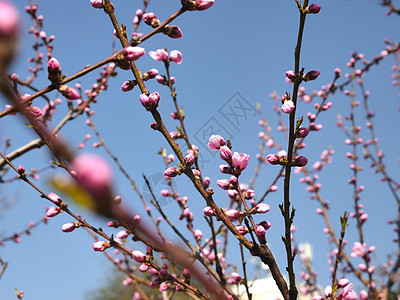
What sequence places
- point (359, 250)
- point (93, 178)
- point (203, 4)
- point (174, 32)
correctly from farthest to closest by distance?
point (359, 250) < point (174, 32) < point (203, 4) < point (93, 178)

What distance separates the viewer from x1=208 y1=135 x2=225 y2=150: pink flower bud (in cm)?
151

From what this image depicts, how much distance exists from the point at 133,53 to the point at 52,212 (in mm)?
917

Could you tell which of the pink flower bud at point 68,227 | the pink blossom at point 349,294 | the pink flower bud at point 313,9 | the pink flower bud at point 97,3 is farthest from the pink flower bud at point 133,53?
the pink blossom at point 349,294

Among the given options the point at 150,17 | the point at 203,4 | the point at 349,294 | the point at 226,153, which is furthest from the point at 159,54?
the point at 349,294

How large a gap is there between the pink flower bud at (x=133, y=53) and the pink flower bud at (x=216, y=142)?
0.55 m

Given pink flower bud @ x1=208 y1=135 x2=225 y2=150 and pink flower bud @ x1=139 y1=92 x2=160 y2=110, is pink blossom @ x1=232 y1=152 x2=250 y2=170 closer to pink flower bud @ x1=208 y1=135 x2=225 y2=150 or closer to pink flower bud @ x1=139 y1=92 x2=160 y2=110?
pink flower bud @ x1=208 y1=135 x2=225 y2=150

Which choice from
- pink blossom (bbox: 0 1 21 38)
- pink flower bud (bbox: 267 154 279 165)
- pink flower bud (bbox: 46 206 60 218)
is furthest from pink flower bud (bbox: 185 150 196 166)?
pink blossom (bbox: 0 1 21 38)

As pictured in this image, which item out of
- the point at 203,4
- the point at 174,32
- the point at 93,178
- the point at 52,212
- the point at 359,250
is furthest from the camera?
the point at 359,250

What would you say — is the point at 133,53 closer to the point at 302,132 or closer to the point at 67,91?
the point at 67,91

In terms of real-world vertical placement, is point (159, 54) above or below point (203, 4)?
above

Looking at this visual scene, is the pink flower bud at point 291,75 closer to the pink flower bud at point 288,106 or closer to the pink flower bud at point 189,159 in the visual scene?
the pink flower bud at point 288,106

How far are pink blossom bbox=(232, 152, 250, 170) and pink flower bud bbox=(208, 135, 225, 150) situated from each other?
0.11 meters

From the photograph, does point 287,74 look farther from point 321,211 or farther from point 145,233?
point 321,211

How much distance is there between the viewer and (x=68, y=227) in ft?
5.24
